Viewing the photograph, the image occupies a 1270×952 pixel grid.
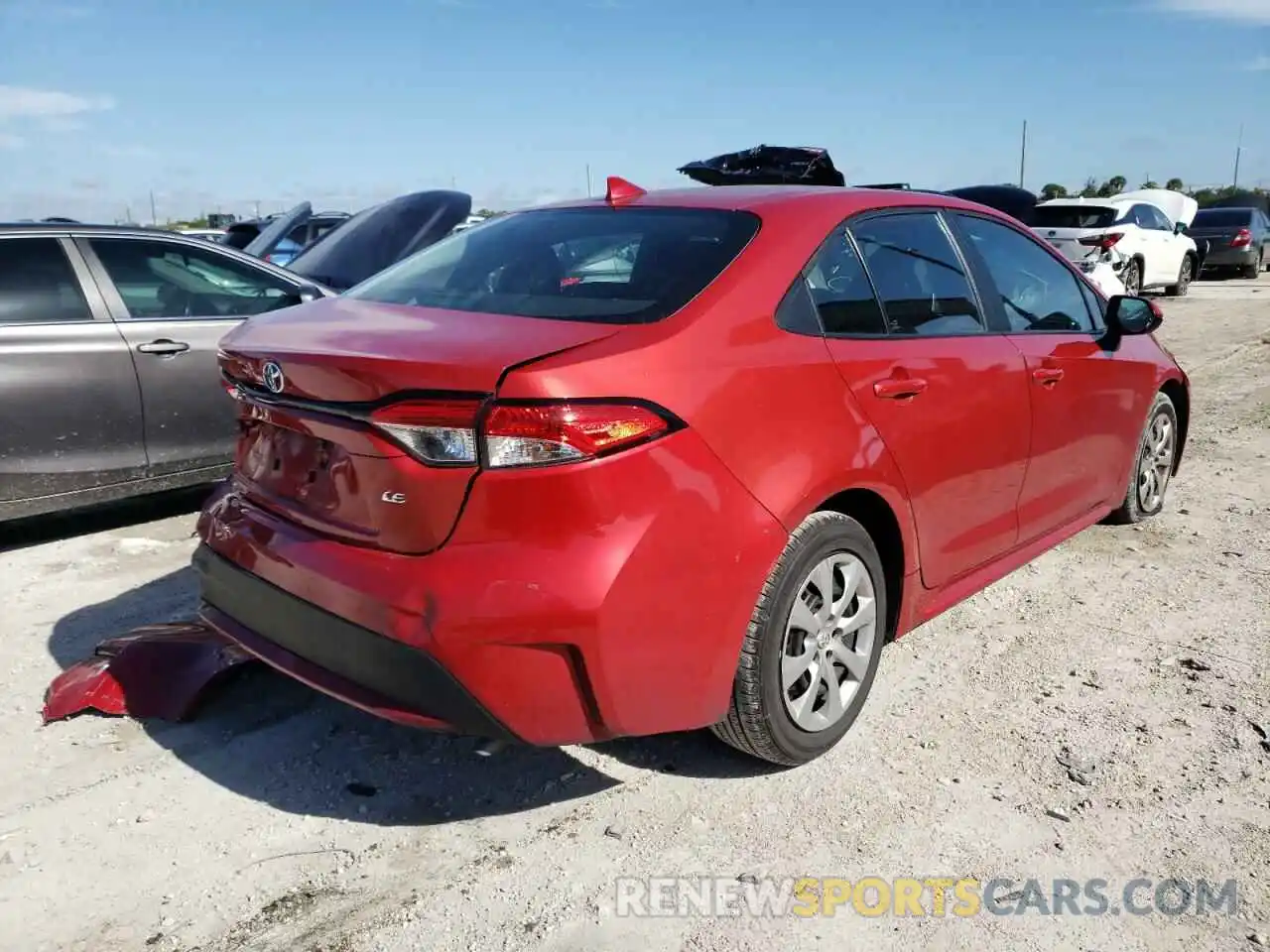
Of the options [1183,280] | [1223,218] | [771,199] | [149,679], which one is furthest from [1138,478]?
[1223,218]

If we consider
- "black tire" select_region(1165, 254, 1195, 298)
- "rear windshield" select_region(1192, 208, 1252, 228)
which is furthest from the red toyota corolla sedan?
"rear windshield" select_region(1192, 208, 1252, 228)

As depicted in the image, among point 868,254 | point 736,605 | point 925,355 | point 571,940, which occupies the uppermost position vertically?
point 868,254

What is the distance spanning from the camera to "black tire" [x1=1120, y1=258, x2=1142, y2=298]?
575 inches

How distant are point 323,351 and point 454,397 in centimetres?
45

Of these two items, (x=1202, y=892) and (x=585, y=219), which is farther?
(x=585, y=219)

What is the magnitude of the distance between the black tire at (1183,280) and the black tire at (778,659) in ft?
53.9

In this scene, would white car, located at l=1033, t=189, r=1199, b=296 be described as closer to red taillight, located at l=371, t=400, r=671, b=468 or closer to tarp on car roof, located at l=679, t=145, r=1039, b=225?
tarp on car roof, located at l=679, t=145, r=1039, b=225

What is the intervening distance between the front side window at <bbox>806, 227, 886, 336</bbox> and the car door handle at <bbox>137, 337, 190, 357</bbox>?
3.48 meters

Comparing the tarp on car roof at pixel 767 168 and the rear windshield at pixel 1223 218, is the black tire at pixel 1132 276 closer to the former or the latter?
the rear windshield at pixel 1223 218

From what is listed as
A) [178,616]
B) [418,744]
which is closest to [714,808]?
[418,744]

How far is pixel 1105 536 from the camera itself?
16.2ft

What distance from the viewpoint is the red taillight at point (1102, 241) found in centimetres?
1370

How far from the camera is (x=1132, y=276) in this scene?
1492 centimetres

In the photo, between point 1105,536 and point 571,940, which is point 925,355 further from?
point 1105,536
